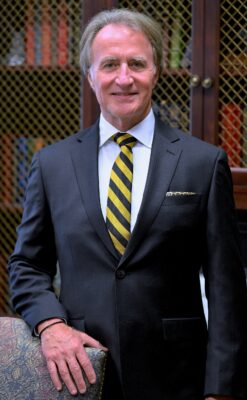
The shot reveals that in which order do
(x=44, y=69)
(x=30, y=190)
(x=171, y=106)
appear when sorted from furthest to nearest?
(x=44, y=69) → (x=171, y=106) → (x=30, y=190)

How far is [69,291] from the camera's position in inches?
67.0

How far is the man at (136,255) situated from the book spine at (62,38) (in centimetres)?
134

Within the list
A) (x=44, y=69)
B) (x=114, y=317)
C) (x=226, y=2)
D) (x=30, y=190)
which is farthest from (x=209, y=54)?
(x=114, y=317)

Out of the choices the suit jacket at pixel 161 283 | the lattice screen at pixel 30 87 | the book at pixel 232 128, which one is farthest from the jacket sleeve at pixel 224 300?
the lattice screen at pixel 30 87

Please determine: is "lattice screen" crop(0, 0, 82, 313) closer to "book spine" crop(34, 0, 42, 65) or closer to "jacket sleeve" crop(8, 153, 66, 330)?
"book spine" crop(34, 0, 42, 65)

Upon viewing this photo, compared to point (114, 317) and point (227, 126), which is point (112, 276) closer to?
point (114, 317)

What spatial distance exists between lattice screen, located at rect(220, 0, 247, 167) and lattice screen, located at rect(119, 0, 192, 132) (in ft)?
0.45

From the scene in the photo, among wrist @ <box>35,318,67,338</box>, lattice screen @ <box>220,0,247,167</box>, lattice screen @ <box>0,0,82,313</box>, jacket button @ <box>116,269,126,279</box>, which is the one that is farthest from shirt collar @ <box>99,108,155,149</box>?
lattice screen @ <box>0,0,82,313</box>

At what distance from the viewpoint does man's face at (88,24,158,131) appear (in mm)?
1684

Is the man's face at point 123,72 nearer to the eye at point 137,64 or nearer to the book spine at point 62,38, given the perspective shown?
the eye at point 137,64

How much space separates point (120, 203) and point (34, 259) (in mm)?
237

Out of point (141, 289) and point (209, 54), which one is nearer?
point (141, 289)

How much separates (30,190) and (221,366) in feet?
1.86

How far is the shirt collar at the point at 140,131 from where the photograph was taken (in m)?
1.74
